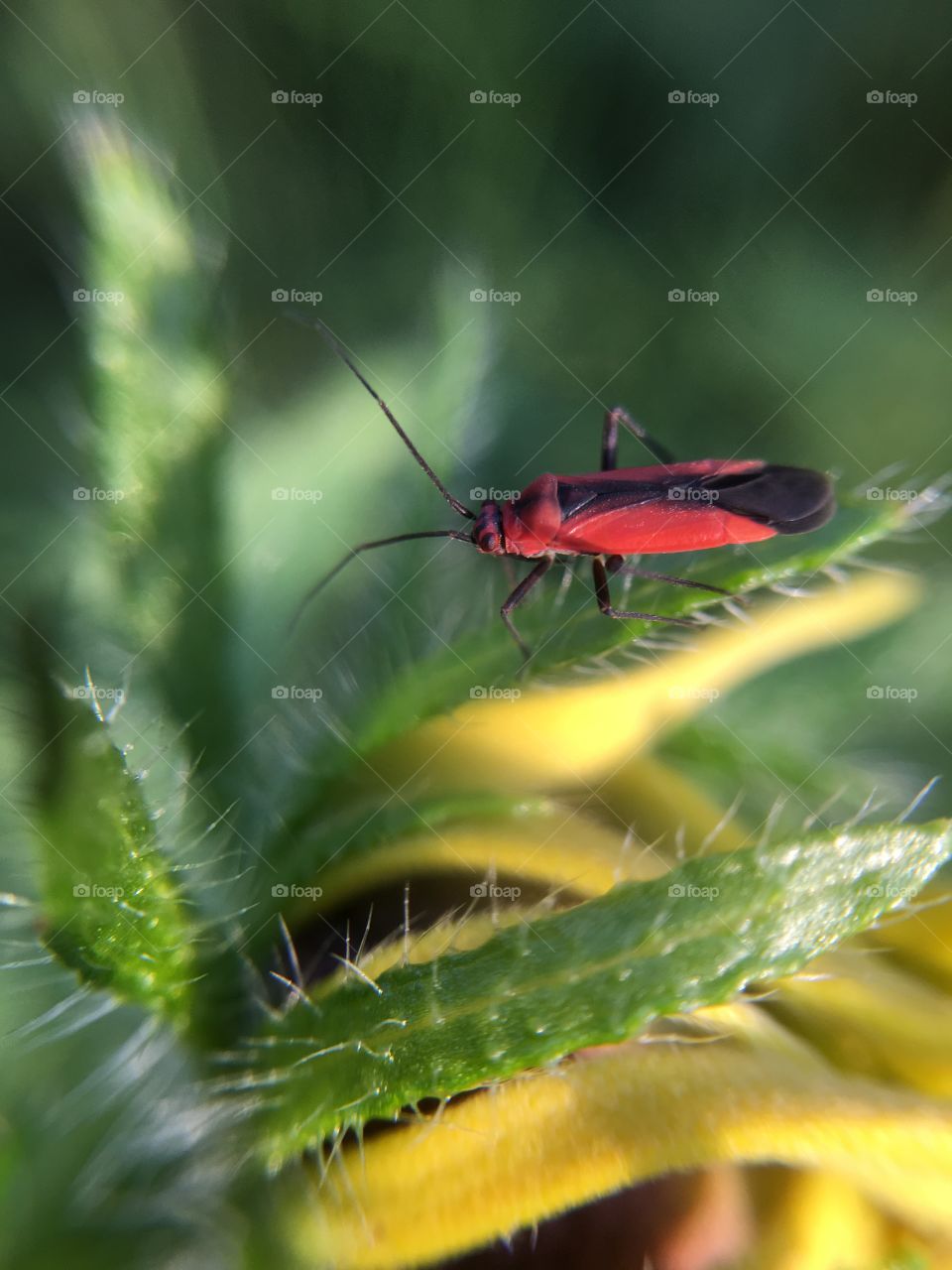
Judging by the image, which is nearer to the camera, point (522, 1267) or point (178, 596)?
point (522, 1267)

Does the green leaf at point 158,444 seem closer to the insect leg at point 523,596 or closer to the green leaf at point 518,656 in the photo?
the green leaf at point 518,656

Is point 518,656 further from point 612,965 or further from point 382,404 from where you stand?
point 382,404

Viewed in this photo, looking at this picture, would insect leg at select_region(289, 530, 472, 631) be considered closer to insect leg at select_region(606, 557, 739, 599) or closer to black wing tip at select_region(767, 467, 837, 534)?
insect leg at select_region(606, 557, 739, 599)

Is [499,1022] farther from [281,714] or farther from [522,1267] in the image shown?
[281,714]

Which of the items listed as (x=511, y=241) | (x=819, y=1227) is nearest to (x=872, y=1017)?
(x=819, y=1227)

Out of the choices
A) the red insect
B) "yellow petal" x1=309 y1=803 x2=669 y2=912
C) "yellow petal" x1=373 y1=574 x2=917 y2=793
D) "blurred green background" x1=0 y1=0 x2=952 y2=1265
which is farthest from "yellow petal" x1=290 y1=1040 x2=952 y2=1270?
the red insect

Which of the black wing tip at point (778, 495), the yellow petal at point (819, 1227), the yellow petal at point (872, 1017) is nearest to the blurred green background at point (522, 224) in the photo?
the black wing tip at point (778, 495)

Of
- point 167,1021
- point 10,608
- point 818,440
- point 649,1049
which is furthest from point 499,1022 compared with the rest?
point 818,440
